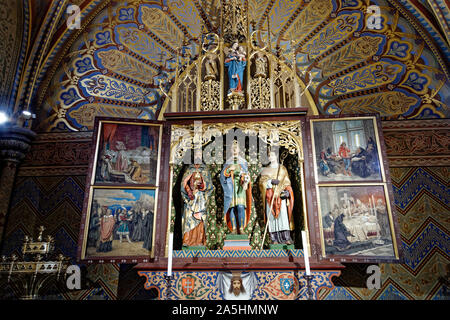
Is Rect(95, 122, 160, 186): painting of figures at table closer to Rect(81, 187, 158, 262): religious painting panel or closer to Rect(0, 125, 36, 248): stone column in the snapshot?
Rect(81, 187, 158, 262): religious painting panel

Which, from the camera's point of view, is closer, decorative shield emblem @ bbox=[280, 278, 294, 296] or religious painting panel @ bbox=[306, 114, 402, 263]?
decorative shield emblem @ bbox=[280, 278, 294, 296]

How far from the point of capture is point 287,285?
5340 mm

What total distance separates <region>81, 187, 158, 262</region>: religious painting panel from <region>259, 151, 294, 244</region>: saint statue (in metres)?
1.89

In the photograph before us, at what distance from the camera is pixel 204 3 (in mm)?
8523

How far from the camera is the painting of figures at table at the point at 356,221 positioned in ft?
17.9

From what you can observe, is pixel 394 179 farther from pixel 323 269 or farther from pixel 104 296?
pixel 104 296

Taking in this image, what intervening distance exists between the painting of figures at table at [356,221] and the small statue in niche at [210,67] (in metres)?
3.25

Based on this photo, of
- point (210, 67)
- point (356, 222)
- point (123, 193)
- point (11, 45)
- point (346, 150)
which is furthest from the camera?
point (11, 45)

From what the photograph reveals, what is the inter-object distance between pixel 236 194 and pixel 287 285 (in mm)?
1709

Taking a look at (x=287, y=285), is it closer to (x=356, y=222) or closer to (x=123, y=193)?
(x=356, y=222)

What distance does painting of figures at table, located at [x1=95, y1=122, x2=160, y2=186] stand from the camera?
603 cm

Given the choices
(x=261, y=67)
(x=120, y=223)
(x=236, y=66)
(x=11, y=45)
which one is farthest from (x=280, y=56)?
(x=11, y=45)

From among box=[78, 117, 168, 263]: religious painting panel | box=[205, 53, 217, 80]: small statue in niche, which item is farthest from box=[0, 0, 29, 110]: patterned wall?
box=[205, 53, 217, 80]: small statue in niche

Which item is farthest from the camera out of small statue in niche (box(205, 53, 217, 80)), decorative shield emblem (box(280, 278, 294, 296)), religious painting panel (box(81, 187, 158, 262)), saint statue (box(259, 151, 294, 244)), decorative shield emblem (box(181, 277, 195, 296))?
small statue in niche (box(205, 53, 217, 80))
